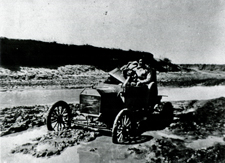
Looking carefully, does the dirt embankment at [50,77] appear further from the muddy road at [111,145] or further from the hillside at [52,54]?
the muddy road at [111,145]

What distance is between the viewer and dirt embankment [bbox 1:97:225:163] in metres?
5.65

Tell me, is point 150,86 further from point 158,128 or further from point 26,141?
point 26,141

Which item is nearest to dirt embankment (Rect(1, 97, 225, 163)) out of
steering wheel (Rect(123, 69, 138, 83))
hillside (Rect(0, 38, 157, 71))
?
steering wheel (Rect(123, 69, 138, 83))

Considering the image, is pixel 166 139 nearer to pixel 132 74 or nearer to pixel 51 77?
pixel 132 74

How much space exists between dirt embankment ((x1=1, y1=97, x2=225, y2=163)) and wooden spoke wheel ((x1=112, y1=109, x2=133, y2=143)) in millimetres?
351

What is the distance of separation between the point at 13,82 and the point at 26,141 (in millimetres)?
11716

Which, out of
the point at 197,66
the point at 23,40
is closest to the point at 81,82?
the point at 23,40

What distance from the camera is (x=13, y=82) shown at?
56.0ft

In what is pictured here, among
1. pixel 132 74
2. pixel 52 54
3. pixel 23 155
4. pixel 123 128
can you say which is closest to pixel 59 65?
pixel 52 54

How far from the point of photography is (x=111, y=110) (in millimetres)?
6988

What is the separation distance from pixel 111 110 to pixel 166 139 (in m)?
1.80

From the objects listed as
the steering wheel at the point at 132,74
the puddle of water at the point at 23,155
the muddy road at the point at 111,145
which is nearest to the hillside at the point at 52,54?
the steering wheel at the point at 132,74

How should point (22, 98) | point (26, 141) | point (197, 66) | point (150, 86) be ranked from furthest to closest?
point (197, 66), point (22, 98), point (150, 86), point (26, 141)

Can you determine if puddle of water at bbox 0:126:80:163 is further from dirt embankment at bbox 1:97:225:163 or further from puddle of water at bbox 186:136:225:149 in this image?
puddle of water at bbox 186:136:225:149
